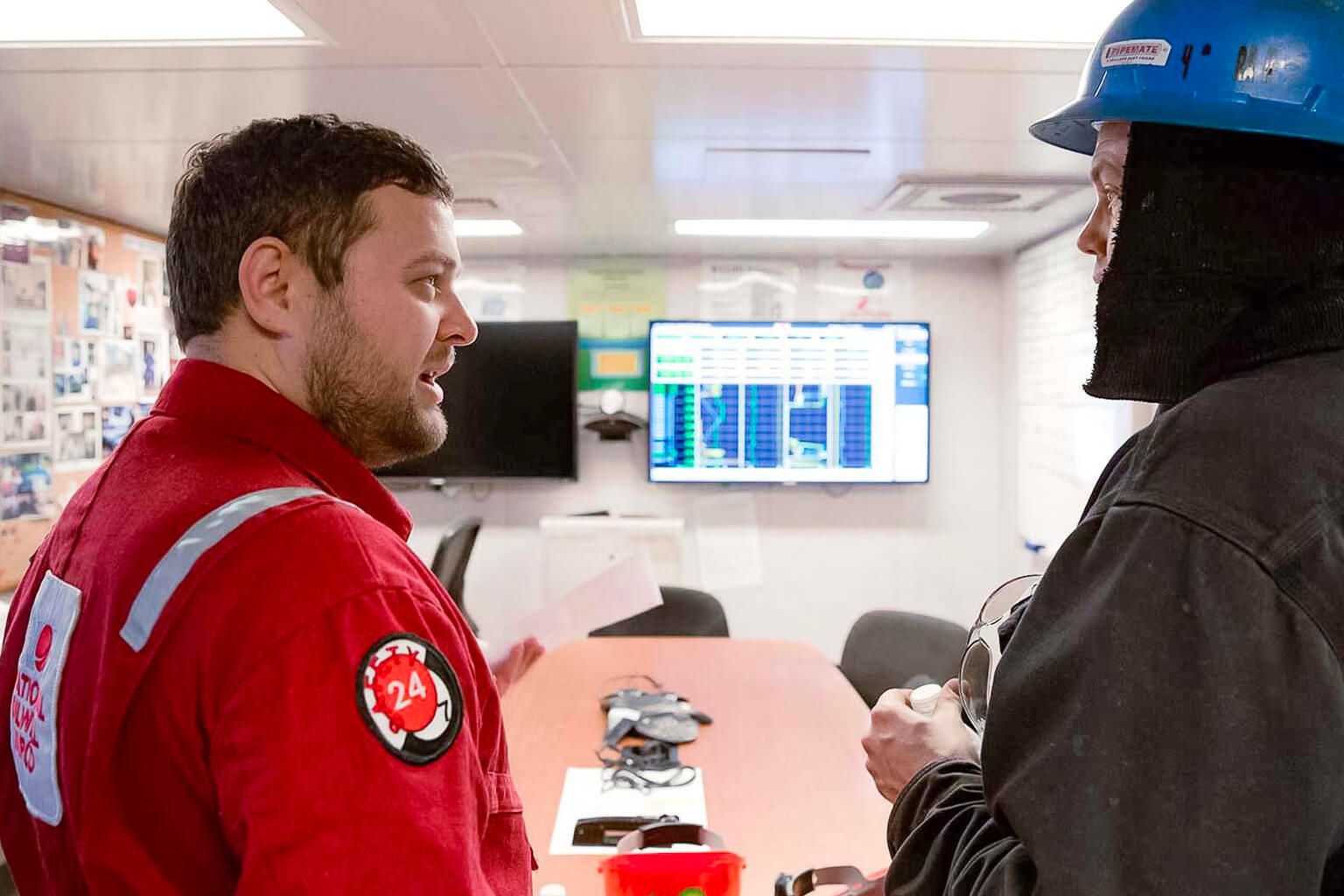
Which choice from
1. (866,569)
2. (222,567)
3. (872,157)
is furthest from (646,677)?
(222,567)

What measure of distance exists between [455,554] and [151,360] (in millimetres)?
1450

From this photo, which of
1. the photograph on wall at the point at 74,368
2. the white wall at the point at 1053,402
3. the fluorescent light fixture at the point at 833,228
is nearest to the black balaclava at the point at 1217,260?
the white wall at the point at 1053,402

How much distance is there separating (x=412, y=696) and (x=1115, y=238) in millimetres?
739

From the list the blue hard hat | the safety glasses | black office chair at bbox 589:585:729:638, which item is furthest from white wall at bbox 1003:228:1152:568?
the blue hard hat

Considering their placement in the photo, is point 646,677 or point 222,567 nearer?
point 222,567

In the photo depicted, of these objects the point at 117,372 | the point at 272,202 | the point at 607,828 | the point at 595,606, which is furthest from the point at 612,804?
the point at 117,372

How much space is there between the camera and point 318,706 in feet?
2.37

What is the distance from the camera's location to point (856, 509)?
4551 mm

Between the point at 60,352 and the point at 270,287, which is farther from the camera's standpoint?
the point at 60,352

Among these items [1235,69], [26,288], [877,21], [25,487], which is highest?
[877,21]

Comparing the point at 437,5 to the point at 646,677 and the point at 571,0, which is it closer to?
the point at 571,0

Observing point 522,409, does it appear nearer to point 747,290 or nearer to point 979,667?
point 747,290

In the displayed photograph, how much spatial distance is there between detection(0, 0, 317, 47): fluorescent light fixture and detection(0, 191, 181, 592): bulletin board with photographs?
5.07 feet

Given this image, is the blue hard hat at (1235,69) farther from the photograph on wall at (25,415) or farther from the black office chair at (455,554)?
the photograph on wall at (25,415)
